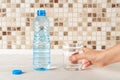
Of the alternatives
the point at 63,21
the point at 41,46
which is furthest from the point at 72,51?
the point at 63,21

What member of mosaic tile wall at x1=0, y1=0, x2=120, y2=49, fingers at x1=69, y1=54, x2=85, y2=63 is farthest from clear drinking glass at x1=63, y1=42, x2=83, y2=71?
mosaic tile wall at x1=0, y1=0, x2=120, y2=49

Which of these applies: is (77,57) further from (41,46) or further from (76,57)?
(41,46)

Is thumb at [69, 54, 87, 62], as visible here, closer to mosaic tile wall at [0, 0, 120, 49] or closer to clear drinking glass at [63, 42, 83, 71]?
clear drinking glass at [63, 42, 83, 71]

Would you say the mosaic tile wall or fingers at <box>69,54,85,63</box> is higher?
the mosaic tile wall

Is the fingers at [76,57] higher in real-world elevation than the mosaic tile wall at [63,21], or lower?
lower

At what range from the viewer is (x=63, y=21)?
4.76 ft

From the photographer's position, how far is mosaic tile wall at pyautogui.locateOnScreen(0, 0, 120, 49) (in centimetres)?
144

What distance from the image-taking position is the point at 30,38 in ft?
4.77

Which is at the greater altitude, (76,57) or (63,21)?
(63,21)

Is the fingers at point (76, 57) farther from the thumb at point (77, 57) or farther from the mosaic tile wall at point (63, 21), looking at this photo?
the mosaic tile wall at point (63, 21)

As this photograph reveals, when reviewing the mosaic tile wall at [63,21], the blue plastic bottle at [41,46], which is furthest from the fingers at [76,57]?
the mosaic tile wall at [63,21]

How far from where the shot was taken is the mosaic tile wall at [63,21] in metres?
1.44

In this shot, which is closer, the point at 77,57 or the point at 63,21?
the point at 77,57

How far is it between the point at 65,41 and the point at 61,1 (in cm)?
22
